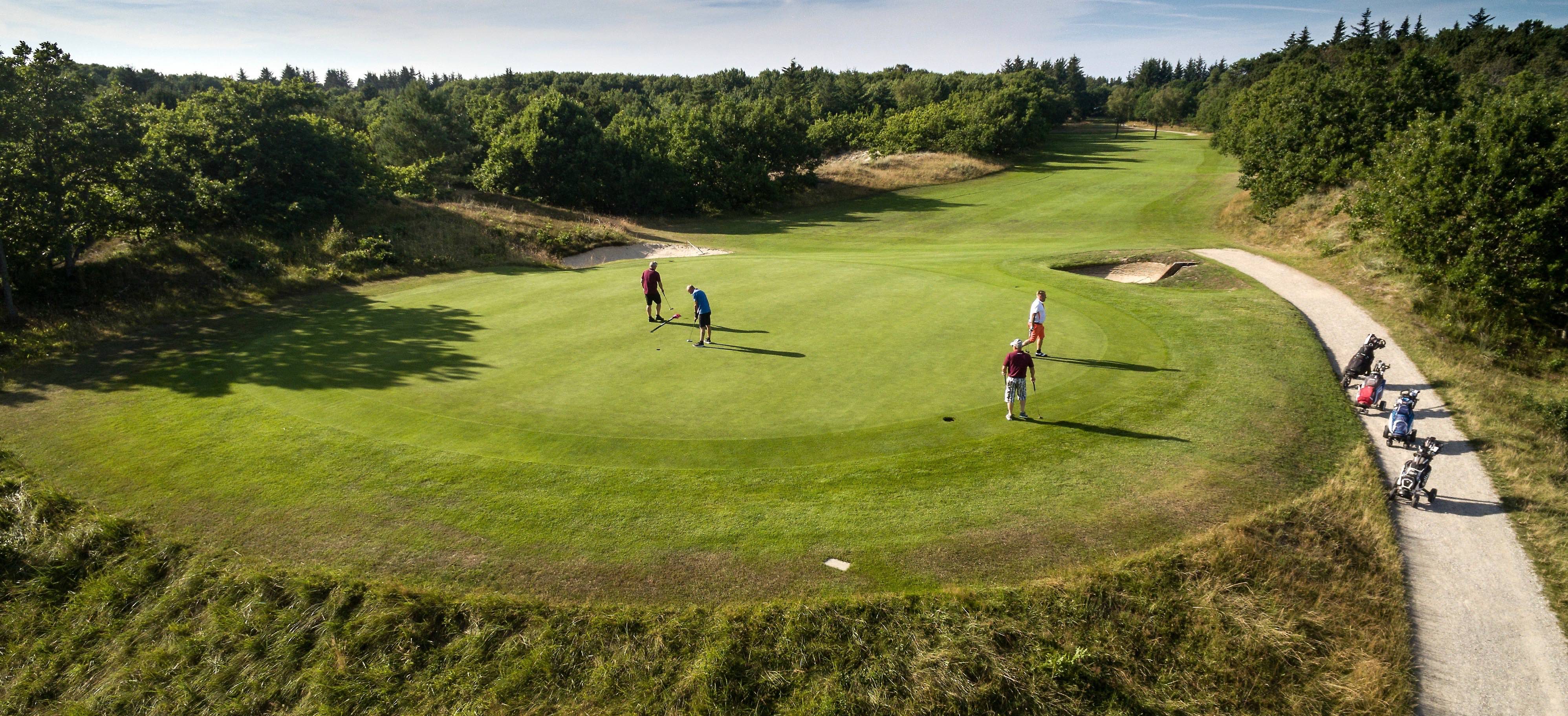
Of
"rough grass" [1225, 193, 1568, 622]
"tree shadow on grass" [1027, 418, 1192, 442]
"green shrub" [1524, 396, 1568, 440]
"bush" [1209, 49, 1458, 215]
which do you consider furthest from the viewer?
"bush" [1209, 49, 1458, 215]

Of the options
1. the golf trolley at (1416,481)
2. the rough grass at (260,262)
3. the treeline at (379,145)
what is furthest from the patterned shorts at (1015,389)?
the treeline at (379,145)

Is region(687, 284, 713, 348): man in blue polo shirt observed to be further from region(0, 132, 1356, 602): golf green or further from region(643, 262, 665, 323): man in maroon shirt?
region(643, 262, 665, 323): man in maroon shirt

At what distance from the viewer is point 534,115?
55.8 m

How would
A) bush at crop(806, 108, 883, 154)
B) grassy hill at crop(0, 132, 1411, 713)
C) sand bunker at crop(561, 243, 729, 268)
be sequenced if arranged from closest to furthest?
grassy hill at crop(0, 132, 1411, 713)
sand bunker at crop(561, 243, 729, 268)
bush at crop(806, 108, 883, 154)

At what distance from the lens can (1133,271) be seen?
34.2 m

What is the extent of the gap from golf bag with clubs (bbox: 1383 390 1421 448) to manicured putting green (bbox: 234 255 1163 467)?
529cm

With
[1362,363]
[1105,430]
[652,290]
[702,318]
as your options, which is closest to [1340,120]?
[1362,363]

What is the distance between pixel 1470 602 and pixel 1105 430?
20.3ft

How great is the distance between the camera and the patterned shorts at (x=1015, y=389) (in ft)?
50.4

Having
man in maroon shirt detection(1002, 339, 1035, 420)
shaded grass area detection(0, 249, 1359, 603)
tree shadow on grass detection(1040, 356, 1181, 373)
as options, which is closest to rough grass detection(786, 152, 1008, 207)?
tree shadow on grass detection(1040, 356, 1181, 373)

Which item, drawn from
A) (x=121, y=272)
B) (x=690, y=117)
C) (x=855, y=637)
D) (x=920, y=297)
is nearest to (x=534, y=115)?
(x=690, y=117)

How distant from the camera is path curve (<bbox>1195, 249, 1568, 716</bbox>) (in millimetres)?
9820

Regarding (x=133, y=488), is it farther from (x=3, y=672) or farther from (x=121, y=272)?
(x=121, y=272)

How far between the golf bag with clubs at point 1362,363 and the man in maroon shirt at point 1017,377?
990cm
